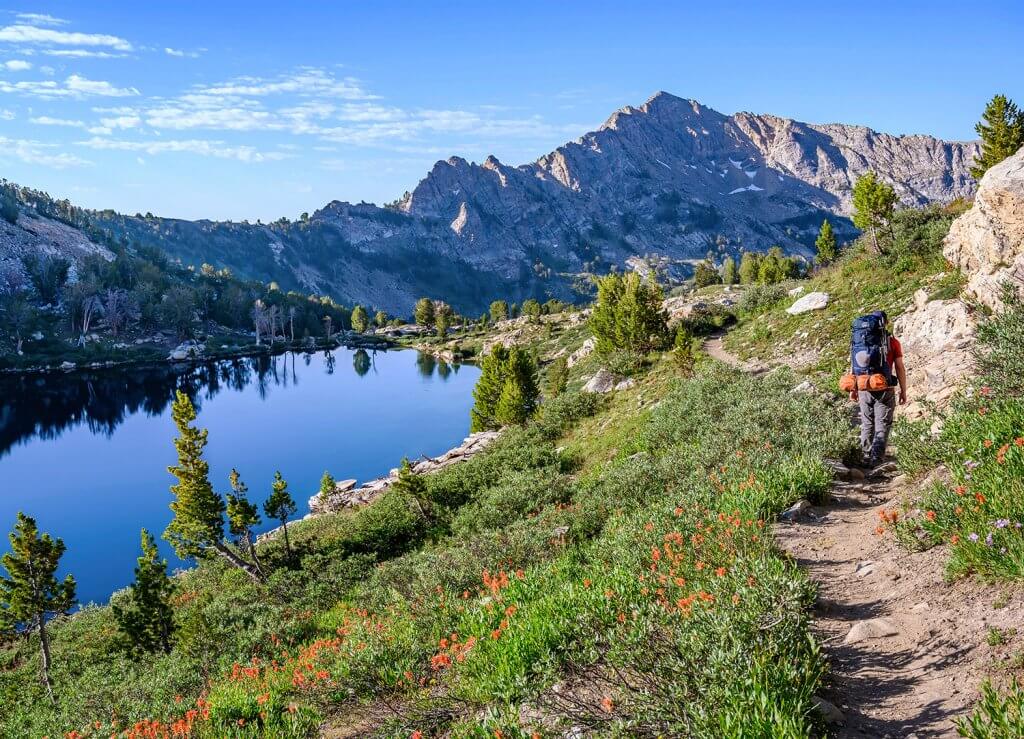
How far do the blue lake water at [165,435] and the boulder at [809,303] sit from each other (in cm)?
3716

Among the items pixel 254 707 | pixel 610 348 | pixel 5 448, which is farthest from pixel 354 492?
pixel 5 448

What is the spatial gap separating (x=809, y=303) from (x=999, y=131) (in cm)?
3794

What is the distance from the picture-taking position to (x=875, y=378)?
1146cm

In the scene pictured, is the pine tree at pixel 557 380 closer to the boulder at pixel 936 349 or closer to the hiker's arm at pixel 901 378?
the boulder at pixel 936 349

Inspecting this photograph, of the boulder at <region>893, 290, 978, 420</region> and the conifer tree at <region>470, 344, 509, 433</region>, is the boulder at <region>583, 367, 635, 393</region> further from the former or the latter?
the boulder at <region>893, 290, 978, 420</region>

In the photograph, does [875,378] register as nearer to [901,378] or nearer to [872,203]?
[901,378]

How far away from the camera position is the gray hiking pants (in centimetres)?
1159

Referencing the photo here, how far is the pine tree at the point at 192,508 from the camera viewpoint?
26094 mm

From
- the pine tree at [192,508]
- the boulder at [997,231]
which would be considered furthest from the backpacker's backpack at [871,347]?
the pine tree at [192,508]

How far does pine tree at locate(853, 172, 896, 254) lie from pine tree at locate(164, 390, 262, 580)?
145 feet

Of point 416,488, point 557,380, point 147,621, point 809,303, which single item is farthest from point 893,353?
point 557,380

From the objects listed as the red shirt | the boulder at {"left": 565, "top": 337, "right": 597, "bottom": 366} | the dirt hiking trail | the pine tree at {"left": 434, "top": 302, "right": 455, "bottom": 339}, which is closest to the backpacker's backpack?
the red shirt

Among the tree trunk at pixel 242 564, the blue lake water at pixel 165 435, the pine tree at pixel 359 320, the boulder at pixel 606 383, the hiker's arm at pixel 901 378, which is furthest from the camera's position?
the pine tree at pixel 359 320

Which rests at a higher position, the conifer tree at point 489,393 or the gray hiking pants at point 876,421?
the gray hiking pants at point 876,421
